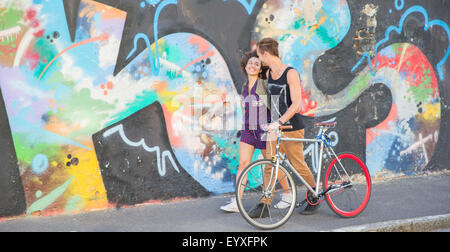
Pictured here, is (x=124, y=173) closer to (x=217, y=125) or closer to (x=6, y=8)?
(x=217, y=125)

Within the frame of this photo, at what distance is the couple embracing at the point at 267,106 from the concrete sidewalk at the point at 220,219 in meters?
0.50

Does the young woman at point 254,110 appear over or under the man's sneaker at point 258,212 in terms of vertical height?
over

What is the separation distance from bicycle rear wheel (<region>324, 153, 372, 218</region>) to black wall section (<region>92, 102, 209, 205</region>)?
177 centimetres

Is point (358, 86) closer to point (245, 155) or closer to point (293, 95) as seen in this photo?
point (293, 95)

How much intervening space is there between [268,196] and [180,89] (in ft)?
6.00

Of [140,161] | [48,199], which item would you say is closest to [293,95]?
[140,161]

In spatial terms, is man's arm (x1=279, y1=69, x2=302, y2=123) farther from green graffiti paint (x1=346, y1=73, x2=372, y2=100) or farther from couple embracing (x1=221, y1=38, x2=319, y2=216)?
green graffiti paint (x1=346, y1=73, x2=372, y2=100)

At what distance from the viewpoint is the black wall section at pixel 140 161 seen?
5.52 m

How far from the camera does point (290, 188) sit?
15.7ft

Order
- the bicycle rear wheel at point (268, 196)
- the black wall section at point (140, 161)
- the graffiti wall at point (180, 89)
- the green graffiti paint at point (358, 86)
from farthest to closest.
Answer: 1. the green graffiti paint at point (358, 86)
2. the black wall section at point (140, 161)
3. the graffiti wall at point (180, 89)
4. the bicycle rear wheel at point (268, 196)

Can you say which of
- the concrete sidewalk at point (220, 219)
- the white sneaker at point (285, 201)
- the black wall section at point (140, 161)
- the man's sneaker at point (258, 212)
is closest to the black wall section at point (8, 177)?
the concrete sidewalk at point (220, 219)

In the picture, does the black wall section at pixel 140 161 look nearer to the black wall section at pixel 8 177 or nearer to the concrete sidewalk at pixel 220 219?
the concrete sidewalk at pixel 220 219

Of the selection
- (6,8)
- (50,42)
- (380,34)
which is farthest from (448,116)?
(6,8)
